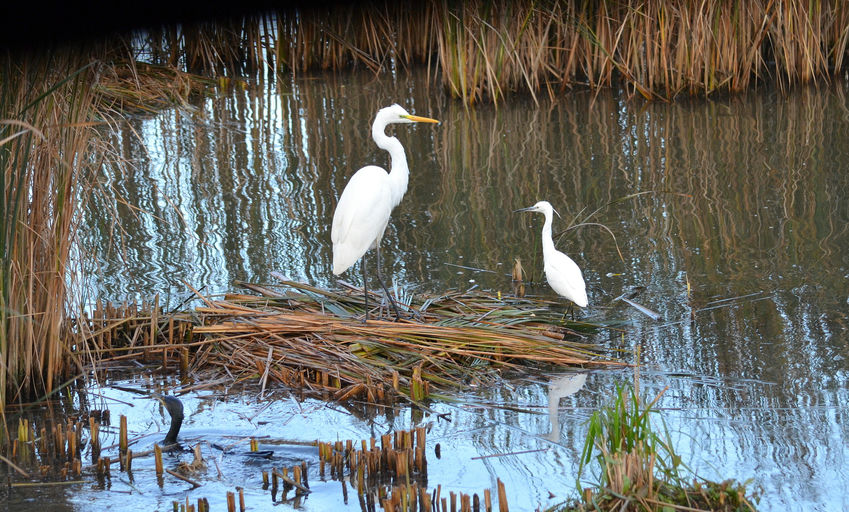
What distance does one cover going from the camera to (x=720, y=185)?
8.01m

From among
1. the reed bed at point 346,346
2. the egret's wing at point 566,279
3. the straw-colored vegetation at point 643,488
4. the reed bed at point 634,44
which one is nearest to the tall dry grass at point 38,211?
the reed bed at point 346,346

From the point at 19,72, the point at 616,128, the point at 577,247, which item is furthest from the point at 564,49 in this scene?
the point at 19,72

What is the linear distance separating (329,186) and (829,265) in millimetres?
4467

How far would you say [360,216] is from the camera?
17.3 feet

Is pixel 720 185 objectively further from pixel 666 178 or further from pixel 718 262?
pixel 718 262

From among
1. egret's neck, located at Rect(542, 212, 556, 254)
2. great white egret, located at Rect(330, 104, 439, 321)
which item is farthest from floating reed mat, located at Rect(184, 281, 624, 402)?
egret's neck, located at Rect(542, 212, 556, 254)

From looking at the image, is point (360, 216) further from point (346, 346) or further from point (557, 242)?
point (557, 242)

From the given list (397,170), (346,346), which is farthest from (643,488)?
(397,170)

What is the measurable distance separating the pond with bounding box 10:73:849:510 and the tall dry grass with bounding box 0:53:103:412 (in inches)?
9.4

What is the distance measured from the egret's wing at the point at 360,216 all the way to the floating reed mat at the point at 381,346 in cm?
37

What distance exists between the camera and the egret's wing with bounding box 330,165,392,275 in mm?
5289

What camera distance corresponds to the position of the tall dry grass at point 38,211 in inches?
135

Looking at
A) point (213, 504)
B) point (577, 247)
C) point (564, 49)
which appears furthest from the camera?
point (564, 49)

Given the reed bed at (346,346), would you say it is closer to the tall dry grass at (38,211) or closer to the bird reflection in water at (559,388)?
the bird reflection in water at (559,388)
